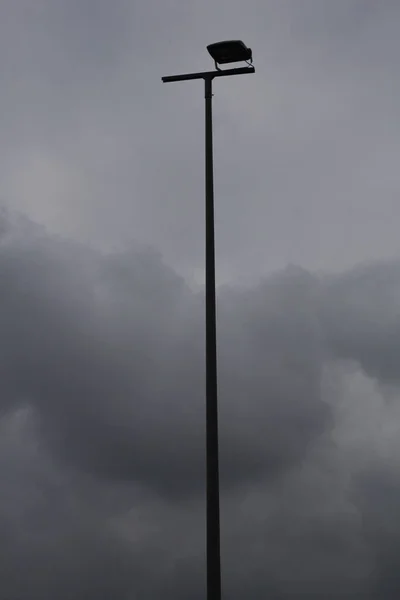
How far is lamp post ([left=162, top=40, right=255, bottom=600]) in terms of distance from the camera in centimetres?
1627

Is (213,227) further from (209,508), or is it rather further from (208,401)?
(209,508)

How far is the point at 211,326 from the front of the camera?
1781cm

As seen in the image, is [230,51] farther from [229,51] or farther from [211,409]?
[211,409]

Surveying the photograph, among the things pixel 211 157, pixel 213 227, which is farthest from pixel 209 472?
pixel 211 157

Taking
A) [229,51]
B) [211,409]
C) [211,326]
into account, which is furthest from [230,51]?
[211,409]

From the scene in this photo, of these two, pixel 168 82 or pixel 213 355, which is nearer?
pixel 213 355

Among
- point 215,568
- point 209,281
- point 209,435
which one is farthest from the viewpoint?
point 209,281

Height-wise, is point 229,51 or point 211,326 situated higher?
point 229,51

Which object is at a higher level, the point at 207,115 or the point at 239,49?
the point at 239,49

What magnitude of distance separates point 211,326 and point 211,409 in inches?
58.9

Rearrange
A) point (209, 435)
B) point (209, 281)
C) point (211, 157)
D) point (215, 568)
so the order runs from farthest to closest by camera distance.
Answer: point (211, 157)
point (209, 281)
point (209, 435)
point (215, 568)

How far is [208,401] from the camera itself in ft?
57.0

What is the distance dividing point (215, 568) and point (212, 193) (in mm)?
7143

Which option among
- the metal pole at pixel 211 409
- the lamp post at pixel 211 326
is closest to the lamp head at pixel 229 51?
the lamp post at pixel 211 326
